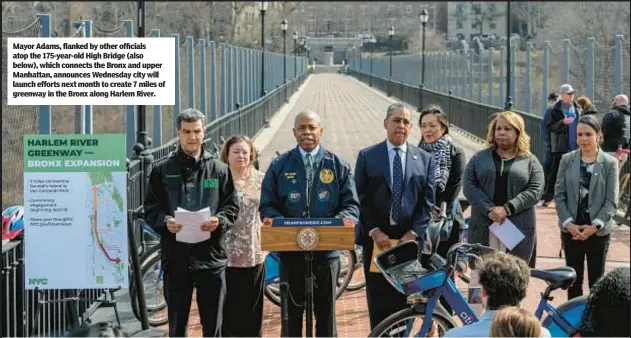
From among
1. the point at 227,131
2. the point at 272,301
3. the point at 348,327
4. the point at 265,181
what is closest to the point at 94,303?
the point at 272,301

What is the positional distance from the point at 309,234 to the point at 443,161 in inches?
77.0

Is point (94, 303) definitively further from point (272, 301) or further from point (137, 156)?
point (137, 156)

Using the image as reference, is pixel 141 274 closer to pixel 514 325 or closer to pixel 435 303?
pixel 435 303

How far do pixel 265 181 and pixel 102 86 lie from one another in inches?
50.5

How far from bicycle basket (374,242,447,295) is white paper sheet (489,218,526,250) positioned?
1000 mm

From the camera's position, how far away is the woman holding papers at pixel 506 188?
764cm

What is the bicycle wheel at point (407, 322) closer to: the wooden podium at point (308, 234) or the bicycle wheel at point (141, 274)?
the wooden podium at point (308, 234)

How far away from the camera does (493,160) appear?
7.75 m

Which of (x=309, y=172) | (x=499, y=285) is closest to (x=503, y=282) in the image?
(x=499, y=285)

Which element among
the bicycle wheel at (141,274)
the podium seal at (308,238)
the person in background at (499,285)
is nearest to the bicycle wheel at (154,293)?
the bicycle wheel at (141,274)

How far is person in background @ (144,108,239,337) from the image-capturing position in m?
6.94

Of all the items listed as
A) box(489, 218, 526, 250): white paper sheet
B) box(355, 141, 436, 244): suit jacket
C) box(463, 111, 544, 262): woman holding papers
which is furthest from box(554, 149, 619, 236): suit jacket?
box(355, 141, 436, 244): suit jacket

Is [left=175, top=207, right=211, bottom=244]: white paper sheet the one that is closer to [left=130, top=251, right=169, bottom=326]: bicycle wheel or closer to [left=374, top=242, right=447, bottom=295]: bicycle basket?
[left=374, top=242, right=447, bottom=295]: bicycle basket

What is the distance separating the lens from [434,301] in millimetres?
6387
